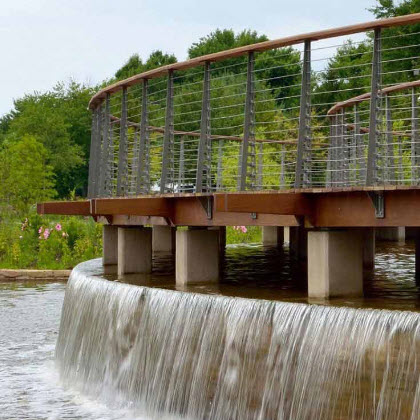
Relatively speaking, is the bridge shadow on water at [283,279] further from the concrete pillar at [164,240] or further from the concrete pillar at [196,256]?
the concrete pillar at [164,240]

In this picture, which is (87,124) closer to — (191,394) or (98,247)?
(98,247)

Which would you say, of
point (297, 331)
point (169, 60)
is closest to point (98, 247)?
point (297, 331)

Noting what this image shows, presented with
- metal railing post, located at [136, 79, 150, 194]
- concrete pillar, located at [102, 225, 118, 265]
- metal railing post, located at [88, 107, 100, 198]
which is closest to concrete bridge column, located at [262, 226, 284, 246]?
concrete pillar, located at [102, 225, 118, 265]

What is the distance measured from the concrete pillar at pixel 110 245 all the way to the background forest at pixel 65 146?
187 inches

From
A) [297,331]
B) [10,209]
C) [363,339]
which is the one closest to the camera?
[363,339]

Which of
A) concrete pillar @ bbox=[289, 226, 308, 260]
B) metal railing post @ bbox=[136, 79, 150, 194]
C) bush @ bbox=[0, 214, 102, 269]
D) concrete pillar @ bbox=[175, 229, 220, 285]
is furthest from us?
bush @ bbox=[0, 214, 102, 269]

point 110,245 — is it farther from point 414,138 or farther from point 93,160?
point 414,138

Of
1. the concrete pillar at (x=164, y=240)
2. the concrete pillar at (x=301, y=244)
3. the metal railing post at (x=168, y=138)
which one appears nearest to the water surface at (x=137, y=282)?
the concrete pillar at (x=301, y=244)

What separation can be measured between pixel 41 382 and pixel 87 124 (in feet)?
259

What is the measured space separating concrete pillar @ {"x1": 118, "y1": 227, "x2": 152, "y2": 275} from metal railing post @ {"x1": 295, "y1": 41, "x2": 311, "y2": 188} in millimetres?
6031

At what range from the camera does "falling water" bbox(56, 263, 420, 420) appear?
11680 millimetres

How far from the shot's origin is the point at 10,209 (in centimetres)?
4969

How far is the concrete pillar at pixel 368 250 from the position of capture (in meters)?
20.0

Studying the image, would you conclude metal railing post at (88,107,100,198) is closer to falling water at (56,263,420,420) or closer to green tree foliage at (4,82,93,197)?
falling water at (56,263,420,420)
